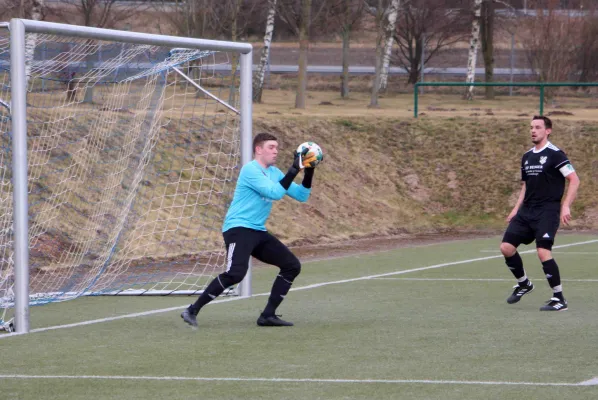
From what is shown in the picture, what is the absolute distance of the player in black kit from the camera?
10844mm

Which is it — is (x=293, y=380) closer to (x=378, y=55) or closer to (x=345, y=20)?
(x=378, y=55)

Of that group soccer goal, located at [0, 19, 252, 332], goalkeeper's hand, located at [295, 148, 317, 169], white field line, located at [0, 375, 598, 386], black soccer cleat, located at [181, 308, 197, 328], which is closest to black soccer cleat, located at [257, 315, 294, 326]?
black soccer cleat, located at [181, 308, 197, 328]

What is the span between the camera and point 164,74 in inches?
549

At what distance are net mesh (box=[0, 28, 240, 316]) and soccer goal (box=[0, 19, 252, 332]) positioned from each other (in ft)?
0.07

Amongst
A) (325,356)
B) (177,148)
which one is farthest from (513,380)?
(177,148)

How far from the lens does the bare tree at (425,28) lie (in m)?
43.9

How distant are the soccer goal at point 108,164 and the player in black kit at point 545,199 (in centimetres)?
312

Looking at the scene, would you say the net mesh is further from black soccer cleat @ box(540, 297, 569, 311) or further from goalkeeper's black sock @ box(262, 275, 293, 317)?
black soccer cleat @ box(540, 297, 569, 311)

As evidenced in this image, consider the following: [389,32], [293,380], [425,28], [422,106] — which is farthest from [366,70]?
[293,380]

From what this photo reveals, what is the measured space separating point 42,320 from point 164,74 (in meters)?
4.34

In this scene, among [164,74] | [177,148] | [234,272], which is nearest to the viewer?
[234,272]

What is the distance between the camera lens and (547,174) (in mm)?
10891

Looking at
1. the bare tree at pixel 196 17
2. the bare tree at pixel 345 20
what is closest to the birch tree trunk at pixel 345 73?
the bare tree at pixel 345 20

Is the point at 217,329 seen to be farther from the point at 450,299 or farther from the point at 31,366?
the point at 450,299
